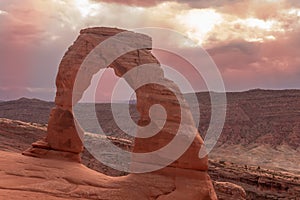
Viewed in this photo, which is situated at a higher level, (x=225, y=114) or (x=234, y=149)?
(x=225, y=114)

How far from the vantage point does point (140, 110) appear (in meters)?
15.8

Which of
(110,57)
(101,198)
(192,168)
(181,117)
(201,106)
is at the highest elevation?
(201,106)

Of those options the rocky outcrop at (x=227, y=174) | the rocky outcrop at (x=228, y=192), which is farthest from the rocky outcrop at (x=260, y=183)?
the rocky outcrop at (x=228, y=192)

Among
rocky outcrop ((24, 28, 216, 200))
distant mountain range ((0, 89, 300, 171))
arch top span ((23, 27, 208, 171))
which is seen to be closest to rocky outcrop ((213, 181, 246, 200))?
rocky outcrop ((24, 28, 216, 200))

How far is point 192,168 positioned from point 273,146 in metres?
68.0

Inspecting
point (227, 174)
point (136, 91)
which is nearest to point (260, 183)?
point (227, 174)

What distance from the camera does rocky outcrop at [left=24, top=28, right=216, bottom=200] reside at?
15156 mm

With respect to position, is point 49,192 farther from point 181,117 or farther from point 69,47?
point 69,47

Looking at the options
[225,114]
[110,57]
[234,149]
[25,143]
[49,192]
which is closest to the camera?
[49,192]

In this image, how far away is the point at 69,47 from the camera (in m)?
18.0

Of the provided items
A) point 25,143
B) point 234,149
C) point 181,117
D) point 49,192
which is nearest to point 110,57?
point 181,117

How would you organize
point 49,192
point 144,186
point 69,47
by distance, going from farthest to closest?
point 69,47, point 144,186, point 49,192

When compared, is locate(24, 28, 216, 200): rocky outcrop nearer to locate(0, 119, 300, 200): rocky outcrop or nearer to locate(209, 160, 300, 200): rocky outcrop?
locate(0, 119, 300, 200): rocky outcrop

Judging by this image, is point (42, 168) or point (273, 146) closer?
point (42, 168)
